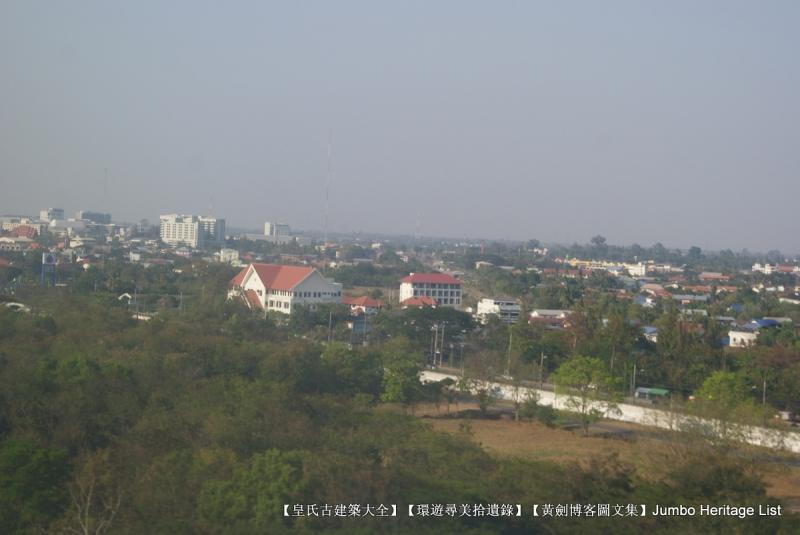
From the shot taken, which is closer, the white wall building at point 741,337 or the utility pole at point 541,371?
the utility pole at point 541,371

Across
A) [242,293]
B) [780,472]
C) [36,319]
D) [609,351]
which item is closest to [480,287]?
[242,293]

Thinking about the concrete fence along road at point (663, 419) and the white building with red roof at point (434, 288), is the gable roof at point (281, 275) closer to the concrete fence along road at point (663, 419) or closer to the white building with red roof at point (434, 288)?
the white building with red roof at point (434, 288)

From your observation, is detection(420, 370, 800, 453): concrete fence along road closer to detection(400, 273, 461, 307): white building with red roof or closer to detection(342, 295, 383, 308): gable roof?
detection(342, 295, 383, 308): gable roof

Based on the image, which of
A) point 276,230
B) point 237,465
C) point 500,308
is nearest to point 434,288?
point 500,308

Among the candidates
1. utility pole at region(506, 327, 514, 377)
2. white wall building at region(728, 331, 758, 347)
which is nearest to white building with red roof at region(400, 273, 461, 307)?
white wall building at region(728, 331, 758, 347)

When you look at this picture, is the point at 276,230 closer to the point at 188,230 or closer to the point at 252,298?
the point at 188,230

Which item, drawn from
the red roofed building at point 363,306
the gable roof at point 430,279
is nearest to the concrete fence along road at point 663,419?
the red roofed building at point 363,306
